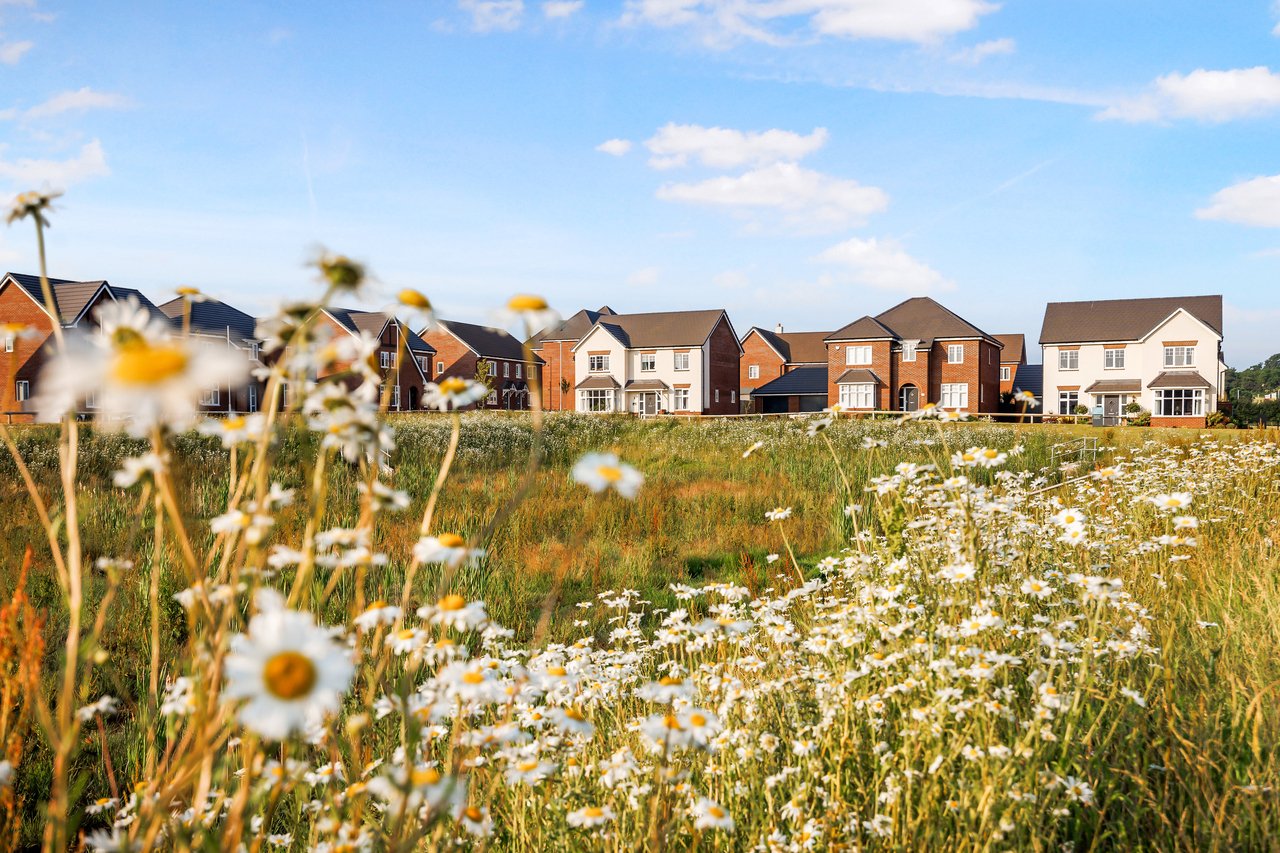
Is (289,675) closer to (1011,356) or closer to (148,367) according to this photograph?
(148,367)

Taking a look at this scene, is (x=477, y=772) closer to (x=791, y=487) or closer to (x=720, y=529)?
(x=720, y=529)

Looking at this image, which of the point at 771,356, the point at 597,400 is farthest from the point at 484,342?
the point at 771,356

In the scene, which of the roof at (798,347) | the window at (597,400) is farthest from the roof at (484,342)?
the roof at (798,347)

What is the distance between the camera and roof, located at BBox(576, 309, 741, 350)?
53125 mm

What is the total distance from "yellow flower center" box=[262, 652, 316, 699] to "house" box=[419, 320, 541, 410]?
5866cm

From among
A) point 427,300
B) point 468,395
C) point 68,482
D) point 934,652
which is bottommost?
point 934,652

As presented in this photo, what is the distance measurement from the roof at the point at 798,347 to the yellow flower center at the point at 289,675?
217ft

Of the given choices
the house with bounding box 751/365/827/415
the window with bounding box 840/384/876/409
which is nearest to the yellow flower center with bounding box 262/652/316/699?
the window with bounding box 840/384/876/409

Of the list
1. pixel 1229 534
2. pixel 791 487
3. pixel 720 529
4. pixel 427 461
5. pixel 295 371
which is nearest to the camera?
pixel 295 371

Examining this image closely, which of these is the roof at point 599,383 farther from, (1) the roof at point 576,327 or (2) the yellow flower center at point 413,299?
(2) the yellow flower center at point 413,299

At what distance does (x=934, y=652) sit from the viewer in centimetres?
283

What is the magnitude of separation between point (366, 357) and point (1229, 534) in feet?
22.6

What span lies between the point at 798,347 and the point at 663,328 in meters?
19.2

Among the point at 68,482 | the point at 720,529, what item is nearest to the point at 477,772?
the point at 68,482
